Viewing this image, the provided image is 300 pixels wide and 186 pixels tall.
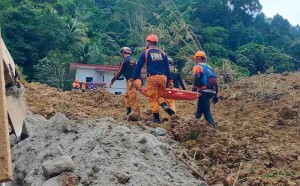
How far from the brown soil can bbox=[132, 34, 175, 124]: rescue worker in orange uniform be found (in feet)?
1.09

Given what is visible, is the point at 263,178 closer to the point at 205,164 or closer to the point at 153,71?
the point at 205,164

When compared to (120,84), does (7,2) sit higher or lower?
higher

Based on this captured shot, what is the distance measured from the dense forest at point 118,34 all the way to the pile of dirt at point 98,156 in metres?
15.5

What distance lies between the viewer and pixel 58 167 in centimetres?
500

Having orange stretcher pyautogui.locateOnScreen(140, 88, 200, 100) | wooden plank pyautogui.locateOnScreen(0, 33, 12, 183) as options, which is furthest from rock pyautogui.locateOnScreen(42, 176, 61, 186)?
orange stretcher pyautogui.locateOnScreen(140, 88, 200, 100)

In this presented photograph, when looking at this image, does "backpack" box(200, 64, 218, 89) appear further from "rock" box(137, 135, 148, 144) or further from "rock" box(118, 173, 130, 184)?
"rock" box(118, 173, 130, 184)

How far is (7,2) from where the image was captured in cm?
3528

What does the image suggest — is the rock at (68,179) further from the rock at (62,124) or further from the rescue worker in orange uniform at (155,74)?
the rescue worker in orange uniform at (155,74)

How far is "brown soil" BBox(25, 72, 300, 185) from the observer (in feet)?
18.6

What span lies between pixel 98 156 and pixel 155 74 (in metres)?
3.03

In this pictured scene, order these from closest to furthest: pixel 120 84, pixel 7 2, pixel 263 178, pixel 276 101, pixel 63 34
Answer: pixel 263 178 < pixel 276 101 < pixel 120 84 < pixel 63 34 < pixel 7 2

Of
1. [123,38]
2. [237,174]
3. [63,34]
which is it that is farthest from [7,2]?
[237,174]

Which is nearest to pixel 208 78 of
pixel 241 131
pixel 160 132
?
pixel 241 131

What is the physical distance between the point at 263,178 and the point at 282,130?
11.2 ft
